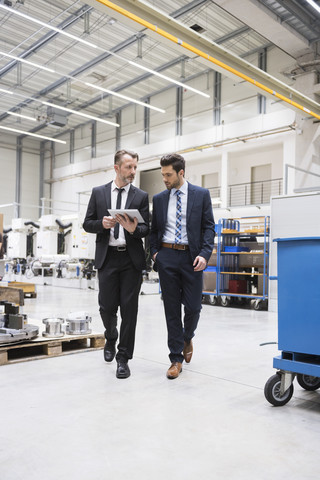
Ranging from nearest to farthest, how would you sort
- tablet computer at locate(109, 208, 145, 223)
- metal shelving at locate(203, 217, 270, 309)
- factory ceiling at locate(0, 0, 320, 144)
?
tablet computer at locate(109, 208, 145, 223) → factory ceiling at locate(0, 0, 320, 144) → metal shelving at locate(203, 217, 270, 309)

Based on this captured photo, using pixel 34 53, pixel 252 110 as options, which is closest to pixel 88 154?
pixel 34 53

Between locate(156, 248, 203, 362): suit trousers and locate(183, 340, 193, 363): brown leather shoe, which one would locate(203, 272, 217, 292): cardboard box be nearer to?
locate(183, 340, 193, 363): brown leather shoe

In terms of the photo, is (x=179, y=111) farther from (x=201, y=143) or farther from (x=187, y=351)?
(x=187, y=351)

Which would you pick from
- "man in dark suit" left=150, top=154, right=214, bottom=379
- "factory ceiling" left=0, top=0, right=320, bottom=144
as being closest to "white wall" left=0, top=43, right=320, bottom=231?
"factory ceiling" left=0, top=0, right=320, bottom=144

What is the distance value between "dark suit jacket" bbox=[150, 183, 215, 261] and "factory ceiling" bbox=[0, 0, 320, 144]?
430 cm

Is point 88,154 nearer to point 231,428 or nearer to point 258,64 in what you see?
point 258,64

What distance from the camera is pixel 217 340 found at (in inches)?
172

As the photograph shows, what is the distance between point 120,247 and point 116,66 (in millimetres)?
13946

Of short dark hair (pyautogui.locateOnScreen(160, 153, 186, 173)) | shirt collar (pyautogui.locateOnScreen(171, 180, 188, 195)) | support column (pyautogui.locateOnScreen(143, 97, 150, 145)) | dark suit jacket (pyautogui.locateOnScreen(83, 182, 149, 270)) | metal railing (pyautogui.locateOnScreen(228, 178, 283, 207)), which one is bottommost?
dark suit jacket (pyautogui.locateOnScreen(83, 182, 149, 270))

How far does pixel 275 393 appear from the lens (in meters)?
2.30

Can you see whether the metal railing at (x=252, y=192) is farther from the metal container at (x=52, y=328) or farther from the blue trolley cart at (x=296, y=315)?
the blue trolley cart at (x=296, y=315)

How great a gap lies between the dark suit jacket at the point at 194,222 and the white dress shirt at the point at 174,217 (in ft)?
0.09

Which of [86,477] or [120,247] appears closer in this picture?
[86,477]

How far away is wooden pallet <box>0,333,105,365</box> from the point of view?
317 centimetres
